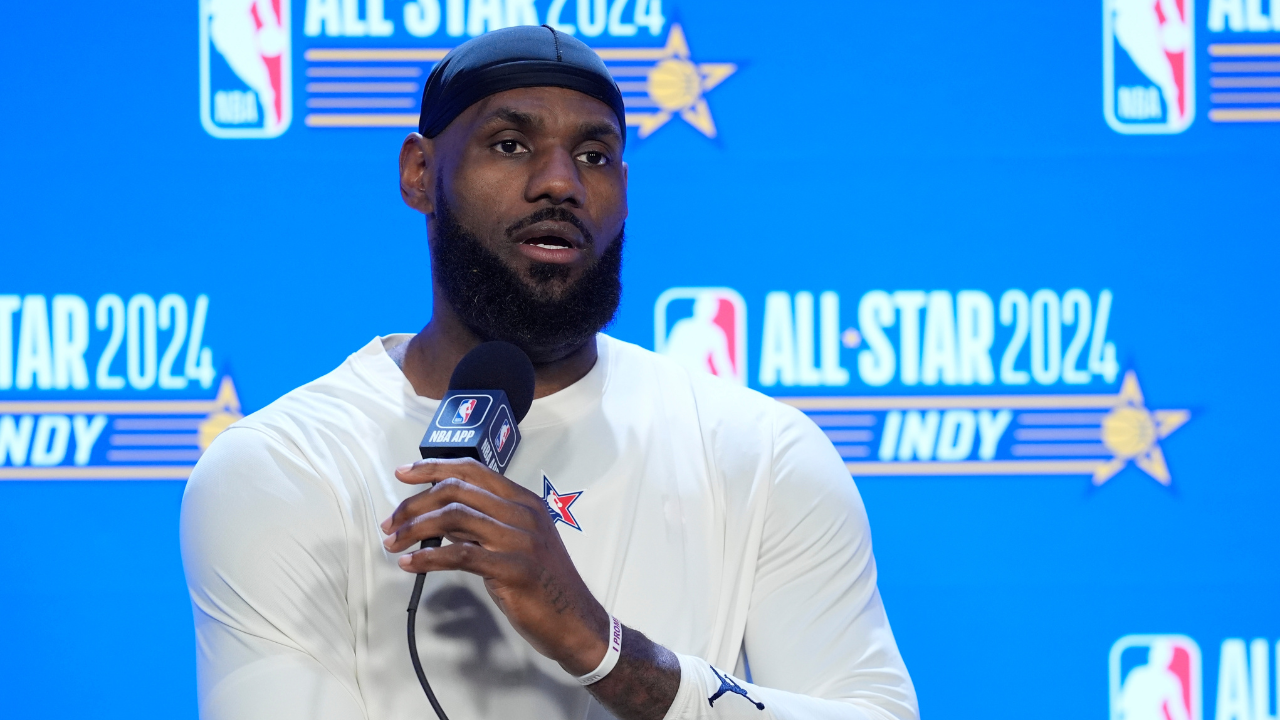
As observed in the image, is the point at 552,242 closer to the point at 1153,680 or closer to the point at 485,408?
the point at 485,408

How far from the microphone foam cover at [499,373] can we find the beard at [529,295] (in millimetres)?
226

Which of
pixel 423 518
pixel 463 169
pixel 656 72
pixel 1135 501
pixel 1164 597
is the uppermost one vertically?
pixel 656 72

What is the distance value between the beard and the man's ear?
78 mm

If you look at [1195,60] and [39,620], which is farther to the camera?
[1195,60]

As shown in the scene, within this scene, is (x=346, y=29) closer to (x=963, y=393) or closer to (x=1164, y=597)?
(x=963, y=393)

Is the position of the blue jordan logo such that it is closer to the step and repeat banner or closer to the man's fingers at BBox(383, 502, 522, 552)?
the man's fingers at BBox(383, 502, 522, 552)

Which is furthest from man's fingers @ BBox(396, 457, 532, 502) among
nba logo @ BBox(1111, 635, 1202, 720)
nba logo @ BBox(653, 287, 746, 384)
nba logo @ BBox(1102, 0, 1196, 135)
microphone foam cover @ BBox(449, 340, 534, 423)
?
nba logo @ BBox(1102, 0, 1196, 135)

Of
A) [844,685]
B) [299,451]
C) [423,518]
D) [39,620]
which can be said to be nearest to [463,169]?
[299,451]

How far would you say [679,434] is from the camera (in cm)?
145

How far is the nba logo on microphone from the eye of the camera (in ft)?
3.25

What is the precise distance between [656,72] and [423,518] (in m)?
1.69

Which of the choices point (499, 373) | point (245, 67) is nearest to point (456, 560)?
point (499, 373)

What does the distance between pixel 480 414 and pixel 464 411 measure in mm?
18

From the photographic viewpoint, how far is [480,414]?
100 cm
